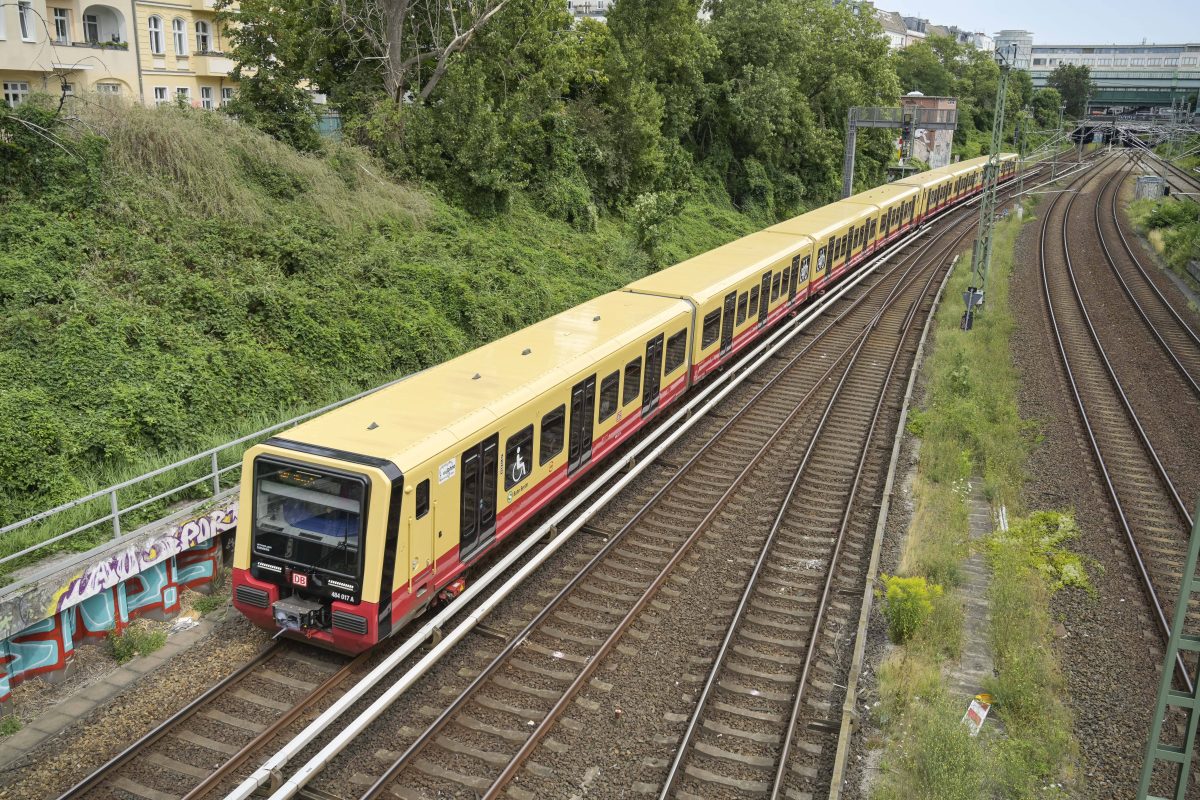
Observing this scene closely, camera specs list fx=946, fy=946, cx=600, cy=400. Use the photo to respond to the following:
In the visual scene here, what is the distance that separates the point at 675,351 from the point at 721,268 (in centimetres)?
466

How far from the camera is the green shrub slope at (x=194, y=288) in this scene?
13062 mm

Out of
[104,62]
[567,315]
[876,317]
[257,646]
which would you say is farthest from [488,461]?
[104,62]

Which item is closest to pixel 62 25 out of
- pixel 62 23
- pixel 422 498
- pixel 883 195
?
pixel 62 23

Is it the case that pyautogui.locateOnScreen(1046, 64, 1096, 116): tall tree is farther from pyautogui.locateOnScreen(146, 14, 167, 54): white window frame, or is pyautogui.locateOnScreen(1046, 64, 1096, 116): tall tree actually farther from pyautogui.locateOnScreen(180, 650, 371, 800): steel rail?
pyautogui.locateOnScreen(180, 650, 371, 800): steel rail

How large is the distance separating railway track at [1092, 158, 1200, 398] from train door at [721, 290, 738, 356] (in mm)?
10408

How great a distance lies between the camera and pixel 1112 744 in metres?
9.70

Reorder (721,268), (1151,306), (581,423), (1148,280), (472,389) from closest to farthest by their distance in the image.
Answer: (472,389) < (581,423) < (721,268) < (1151,306) < (1148,280)

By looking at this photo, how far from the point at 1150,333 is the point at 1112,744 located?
20297mm

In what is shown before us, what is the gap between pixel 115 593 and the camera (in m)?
10.8

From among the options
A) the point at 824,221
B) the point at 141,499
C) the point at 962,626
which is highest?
the point at 824,221

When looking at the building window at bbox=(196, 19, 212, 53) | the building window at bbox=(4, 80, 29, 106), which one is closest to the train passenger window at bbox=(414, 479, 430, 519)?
the building window at bbox=(4, 80, 29, 106)

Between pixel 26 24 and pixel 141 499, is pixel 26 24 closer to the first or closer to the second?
pixel 26 24

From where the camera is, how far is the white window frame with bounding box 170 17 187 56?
33.6 metres

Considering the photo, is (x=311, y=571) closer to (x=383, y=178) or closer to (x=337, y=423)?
(x=337, y=423)
